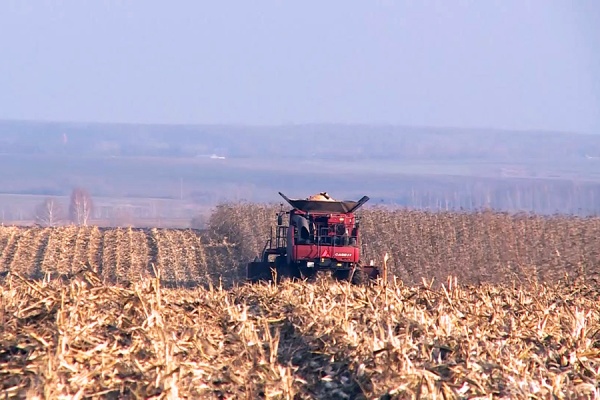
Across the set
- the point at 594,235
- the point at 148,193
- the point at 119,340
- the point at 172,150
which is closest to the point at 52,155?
the point at 172,150

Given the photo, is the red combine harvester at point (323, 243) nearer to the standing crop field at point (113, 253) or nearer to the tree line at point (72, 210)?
the standing crop field at point (113, 253)

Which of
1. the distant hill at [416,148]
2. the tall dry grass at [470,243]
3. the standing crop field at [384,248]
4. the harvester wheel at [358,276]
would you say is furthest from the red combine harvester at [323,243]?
the distant hill at [416,148]

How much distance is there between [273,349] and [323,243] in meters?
15.2

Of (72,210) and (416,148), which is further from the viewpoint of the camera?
(416,148)

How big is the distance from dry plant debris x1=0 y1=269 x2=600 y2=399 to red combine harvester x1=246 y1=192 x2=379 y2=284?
12.8 meters

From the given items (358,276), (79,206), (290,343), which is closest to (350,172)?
(79,206)

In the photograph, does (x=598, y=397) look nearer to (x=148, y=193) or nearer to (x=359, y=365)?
(x=359, y=365)

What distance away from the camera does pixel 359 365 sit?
6.41m

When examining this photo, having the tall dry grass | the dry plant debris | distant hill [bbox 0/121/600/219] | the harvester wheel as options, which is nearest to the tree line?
distant hill [bbox 0/121/600/219]

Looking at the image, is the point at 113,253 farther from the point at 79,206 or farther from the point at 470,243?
the point at 79,206

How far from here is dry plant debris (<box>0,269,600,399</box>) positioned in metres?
5.84

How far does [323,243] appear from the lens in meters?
21.8

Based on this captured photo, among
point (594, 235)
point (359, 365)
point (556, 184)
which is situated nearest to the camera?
point (359, 365)

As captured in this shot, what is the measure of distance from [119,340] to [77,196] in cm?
9429
